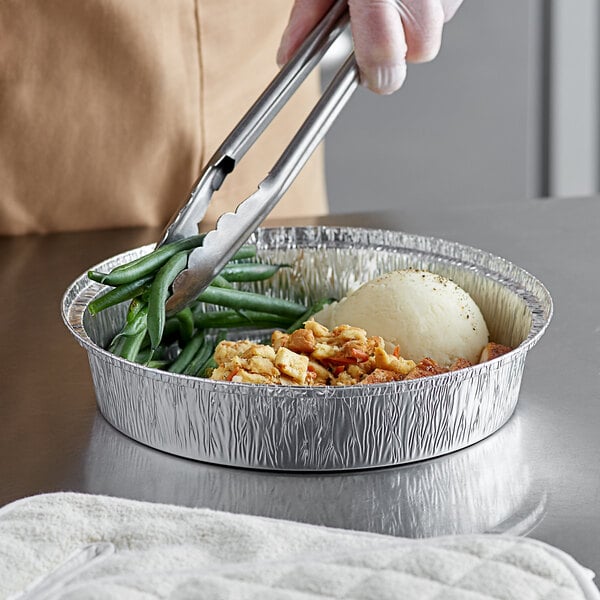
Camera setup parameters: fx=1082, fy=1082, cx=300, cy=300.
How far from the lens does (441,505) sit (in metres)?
1.01

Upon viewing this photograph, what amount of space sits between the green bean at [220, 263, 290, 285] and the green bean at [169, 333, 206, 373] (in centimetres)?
10

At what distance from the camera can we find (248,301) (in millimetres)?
1356

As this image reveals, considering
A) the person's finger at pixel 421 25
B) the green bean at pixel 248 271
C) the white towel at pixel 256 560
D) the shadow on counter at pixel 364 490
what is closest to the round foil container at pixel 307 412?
the shadow on counter at pixel 364 490

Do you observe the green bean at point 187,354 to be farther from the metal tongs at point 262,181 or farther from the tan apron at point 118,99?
the tan apron at point 118,99

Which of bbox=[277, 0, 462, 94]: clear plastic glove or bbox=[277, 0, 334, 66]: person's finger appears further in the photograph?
bbox=[277, 0, 334, 66]: person's finger

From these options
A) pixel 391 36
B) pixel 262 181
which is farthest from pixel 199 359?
pixel 391 36

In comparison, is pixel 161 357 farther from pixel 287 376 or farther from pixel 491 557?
pixel 491 557

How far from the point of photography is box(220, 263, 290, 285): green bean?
1.41 metres

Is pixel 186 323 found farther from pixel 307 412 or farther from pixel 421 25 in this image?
pixel 421 25

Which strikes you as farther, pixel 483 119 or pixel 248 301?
pixel 483 119

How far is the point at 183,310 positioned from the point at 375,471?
0.35 metres

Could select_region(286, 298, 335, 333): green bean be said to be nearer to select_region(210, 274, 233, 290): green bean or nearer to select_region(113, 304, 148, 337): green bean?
select_region(210, 274, 233, 290): green bean

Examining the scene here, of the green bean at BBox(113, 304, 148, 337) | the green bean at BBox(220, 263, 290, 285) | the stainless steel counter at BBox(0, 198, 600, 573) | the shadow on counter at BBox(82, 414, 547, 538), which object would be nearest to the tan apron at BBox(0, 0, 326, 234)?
the stainless steel counter at BBox(0, 198, 600, 573)

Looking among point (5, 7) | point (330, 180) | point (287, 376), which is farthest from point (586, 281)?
point (330, 180)
